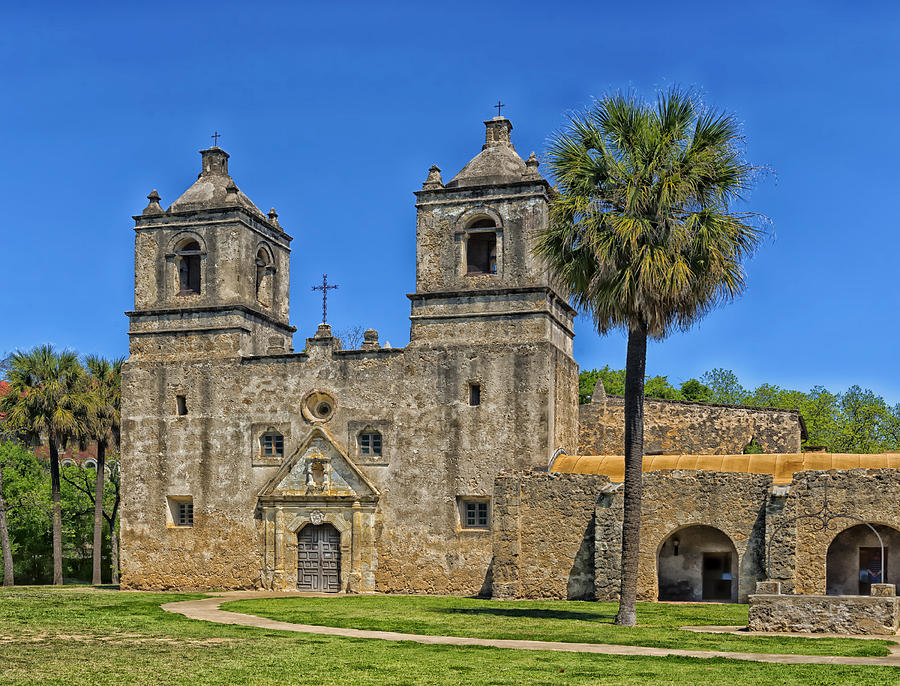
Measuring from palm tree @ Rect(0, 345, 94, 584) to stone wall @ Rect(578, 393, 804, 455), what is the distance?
19064 millimetres

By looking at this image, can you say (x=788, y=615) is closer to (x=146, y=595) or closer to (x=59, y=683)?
(x=59, y=683)

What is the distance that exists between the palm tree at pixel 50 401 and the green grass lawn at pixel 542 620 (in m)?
17.2

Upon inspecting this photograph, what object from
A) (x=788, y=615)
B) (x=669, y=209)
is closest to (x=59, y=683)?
(x=788, y=615)

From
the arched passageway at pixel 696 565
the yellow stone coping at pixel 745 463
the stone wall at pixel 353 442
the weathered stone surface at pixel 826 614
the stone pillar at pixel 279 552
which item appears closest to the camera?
the weathered stone surface at pixel 826 614

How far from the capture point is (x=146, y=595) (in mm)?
32406

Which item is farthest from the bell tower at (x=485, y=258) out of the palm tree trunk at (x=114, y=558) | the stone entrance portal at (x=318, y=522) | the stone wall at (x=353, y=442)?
the palm tree trunk at (x=114, y=558)

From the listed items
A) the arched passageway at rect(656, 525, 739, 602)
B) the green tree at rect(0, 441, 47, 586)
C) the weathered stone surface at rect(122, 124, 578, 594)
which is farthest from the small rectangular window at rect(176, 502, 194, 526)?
the green tree at rect(0, 441, 47, 586)

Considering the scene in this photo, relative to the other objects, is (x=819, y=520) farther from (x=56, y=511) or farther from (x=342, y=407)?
(x=56, y=511)

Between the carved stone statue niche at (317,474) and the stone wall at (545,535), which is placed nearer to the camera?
Answer: the stone wall at (545,535)

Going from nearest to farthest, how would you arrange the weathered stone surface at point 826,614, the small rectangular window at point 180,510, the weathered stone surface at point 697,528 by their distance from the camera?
1. the weathered stone surface at point 826,614
2. the weathered stone surface at point 697,528
3. the small rectangular window at point 180,510

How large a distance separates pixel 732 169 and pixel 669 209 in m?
1.47

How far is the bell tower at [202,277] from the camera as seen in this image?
36.2 metres

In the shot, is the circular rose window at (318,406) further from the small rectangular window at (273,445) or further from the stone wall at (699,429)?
the stone wall at (699,429)

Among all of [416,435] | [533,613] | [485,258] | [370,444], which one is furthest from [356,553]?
[533,613]
